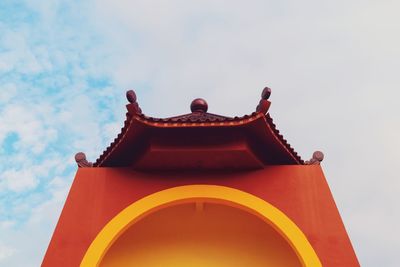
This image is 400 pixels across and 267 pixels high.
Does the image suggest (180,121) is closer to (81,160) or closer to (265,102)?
(265,102)

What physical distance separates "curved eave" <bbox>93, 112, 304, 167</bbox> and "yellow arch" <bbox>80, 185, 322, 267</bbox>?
30.8 inches

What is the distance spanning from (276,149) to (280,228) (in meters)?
1.12

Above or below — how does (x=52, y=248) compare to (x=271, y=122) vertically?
below

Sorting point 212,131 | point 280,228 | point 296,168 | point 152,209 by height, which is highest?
point 212,131

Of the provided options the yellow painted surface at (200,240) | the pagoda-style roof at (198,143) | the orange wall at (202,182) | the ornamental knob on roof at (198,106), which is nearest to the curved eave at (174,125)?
the pagoda-style roof at (198,143)

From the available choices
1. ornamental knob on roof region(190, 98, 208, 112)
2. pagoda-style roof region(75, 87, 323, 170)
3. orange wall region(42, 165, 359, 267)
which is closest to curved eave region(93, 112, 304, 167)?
pagoda-style roof region(75, 87, 323, 170)

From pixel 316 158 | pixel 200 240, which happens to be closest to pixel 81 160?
pixel 200 240

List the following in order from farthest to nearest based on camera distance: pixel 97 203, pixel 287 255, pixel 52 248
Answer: pixel 287 255, pixel 97 203, pixel 52 248

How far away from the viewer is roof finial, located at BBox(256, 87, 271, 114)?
20.2 feet

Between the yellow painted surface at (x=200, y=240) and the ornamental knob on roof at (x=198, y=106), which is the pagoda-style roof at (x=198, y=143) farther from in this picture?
the yellow painted surface at (x=200, y=240)

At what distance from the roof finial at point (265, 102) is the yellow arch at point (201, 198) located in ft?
3.58

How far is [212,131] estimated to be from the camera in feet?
21.0

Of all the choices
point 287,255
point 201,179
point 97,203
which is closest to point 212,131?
point 201,179

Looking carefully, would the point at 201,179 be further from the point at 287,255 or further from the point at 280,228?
the point at 287,255
